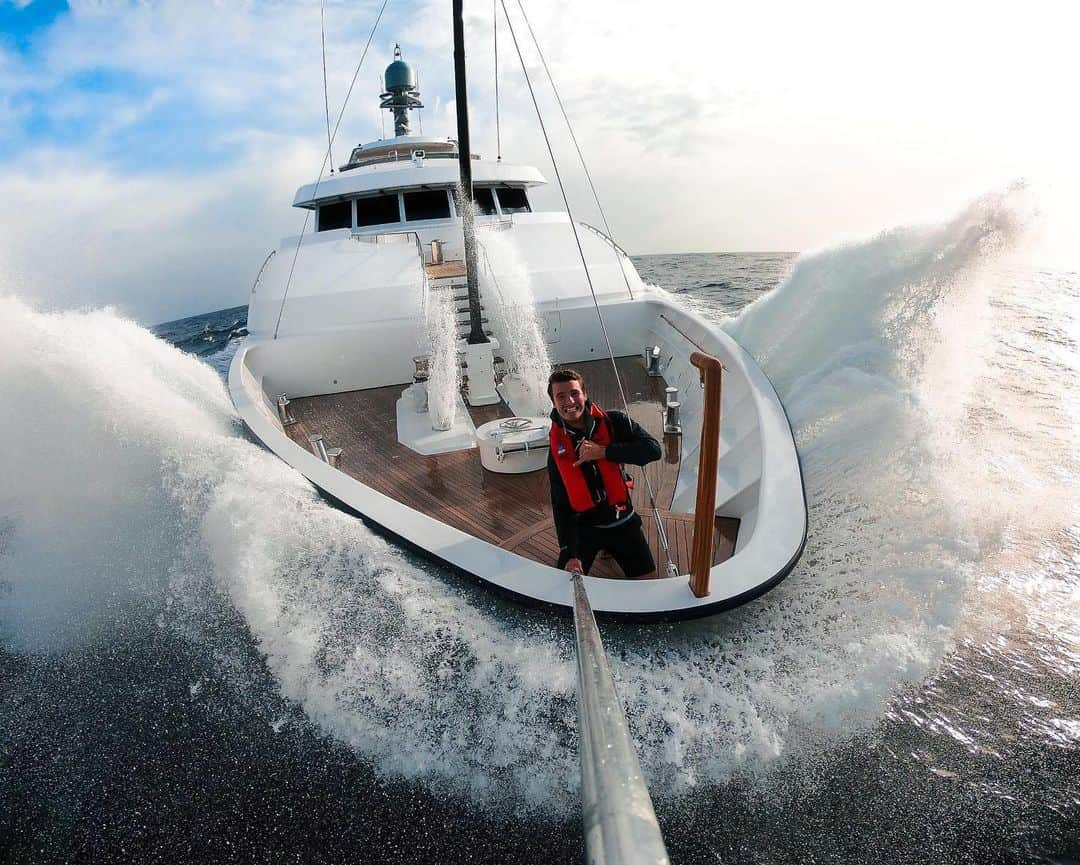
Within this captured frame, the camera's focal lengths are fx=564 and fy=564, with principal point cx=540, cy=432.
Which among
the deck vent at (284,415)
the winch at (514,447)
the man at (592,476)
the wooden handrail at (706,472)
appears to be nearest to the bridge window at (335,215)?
the deck vent at (284,415)

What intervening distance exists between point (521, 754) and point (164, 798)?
148 cm

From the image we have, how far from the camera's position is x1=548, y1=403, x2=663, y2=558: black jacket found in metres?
2.62

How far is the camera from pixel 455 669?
108 inches

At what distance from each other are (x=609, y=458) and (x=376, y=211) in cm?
806

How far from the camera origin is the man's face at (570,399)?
2686mm

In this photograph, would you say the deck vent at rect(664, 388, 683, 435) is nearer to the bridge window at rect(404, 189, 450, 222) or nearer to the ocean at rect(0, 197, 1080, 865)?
the ocean at rect(0, 197, 1080, 865)

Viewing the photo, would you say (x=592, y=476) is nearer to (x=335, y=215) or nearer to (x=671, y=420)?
(x=671, y=420)

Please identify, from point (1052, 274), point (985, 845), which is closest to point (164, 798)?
point (985, 845)

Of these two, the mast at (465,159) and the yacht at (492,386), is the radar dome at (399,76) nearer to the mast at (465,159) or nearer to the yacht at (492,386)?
the yacht at (492,386)

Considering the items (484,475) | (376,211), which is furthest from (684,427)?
(376,211)

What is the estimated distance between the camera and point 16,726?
108 inches

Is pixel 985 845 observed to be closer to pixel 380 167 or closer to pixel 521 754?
pixel 521 754

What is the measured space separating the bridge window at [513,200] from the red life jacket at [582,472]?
26.1 feet

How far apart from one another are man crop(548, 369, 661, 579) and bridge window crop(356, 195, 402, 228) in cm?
748
